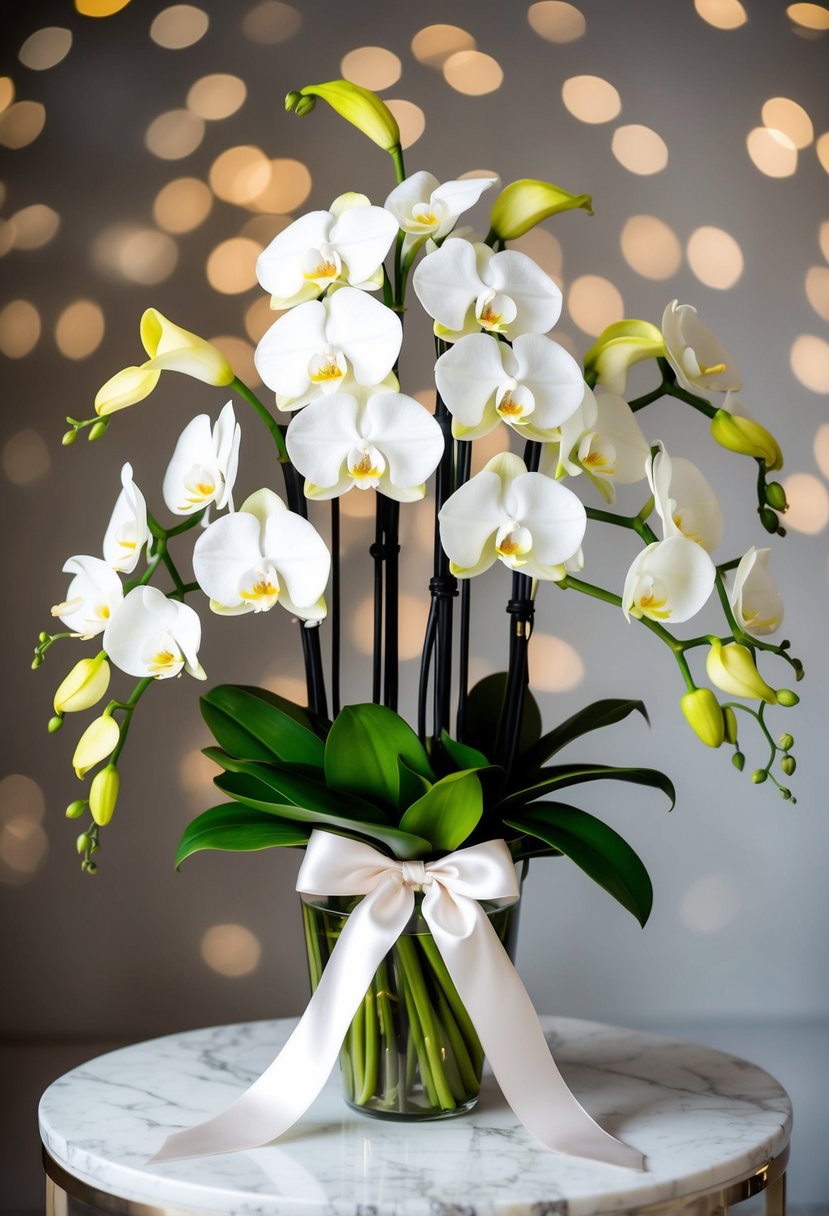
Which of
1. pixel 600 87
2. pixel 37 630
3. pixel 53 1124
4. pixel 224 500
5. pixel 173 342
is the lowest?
pixel 53 1124

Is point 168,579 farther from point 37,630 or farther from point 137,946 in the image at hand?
point 137,946

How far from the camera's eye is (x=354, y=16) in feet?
5.65

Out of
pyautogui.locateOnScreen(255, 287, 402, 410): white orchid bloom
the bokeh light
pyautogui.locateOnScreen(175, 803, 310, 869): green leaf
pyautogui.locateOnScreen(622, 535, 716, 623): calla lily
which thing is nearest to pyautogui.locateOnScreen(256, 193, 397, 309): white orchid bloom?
pyautogui.locateOnScreen(255, 287, 402, 410): white orchid bloom

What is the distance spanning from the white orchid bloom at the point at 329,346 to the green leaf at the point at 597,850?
13.5 inches

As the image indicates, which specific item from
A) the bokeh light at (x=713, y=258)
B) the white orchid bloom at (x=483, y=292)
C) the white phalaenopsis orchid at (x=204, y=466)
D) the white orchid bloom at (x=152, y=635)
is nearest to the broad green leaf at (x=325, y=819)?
the white orchid bloom at (x=152, y=635)

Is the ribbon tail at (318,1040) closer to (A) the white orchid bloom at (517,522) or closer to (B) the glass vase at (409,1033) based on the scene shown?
(B) the glass vase at (409,1033)

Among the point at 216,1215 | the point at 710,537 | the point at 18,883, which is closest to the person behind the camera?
the point at 216,1215

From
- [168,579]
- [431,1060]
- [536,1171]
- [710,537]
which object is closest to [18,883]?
[168,579]

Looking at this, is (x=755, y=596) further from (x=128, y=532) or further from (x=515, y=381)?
(x=128, y=532)

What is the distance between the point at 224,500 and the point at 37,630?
872mm

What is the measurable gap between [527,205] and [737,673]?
378 mm

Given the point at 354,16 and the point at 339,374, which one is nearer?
the point at 339,374

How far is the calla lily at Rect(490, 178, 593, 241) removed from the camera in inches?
35.2

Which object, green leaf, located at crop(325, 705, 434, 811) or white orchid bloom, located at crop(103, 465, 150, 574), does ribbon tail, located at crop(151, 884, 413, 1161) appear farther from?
white orchid bloom, located at crop(103, 465, 150, 574)
